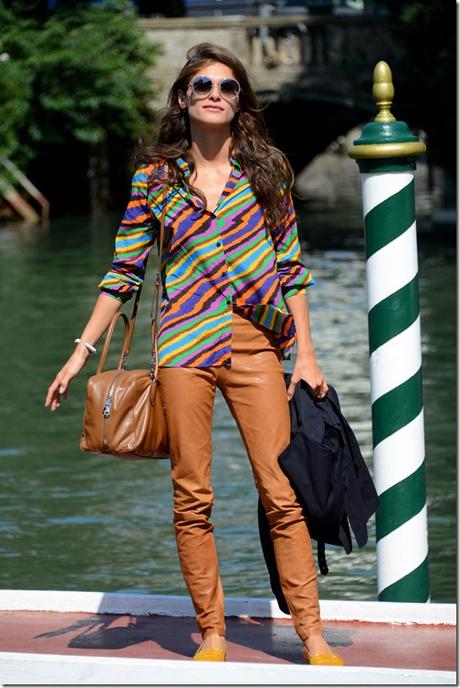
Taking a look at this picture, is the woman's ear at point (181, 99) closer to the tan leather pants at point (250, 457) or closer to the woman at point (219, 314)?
the woman at point (219, 314)

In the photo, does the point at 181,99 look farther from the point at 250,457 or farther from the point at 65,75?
the point at 65,75

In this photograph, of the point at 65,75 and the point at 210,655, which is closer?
the point at 210,655

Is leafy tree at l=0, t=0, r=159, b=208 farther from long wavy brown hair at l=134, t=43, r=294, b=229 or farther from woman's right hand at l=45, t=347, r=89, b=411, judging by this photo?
woman's right hand at l=45, t=347, r=89, b=411

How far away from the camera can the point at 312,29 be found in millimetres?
30969

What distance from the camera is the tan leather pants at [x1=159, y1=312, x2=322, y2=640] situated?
4.21 meters

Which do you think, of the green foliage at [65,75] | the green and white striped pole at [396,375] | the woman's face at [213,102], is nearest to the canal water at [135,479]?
the green and white striped pole at [396,375]

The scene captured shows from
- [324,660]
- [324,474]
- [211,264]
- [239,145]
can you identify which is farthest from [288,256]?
[324,660]

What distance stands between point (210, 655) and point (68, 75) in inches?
1045

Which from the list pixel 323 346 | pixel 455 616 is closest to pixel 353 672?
pixel 455 616

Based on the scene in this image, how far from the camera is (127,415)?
13.9 ft

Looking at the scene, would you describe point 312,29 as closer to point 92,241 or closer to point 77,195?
point 77,195

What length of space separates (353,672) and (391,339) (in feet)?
4.27

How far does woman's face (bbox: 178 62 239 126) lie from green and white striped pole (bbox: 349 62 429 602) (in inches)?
23.9

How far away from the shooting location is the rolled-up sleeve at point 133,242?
430 centimetres
